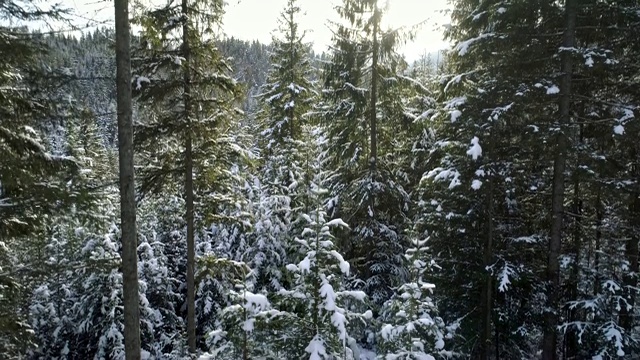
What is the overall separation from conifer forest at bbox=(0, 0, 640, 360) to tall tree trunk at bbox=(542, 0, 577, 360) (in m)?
0.05

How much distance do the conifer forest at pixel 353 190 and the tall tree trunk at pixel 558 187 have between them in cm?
5

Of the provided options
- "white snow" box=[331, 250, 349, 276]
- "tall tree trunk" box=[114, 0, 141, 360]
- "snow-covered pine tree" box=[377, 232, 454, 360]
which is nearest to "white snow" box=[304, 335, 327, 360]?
"white snow" box=[331, 250, 349, 276]

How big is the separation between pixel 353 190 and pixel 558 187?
22.5 feet

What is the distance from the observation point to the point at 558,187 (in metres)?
9.59

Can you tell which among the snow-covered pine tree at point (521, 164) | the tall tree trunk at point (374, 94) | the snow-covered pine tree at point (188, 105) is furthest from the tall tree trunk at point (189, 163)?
the snow-covered pine tree at point (521, 164)

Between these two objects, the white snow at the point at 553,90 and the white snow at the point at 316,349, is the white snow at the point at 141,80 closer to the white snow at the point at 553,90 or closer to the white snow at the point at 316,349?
the white snow at the point at 316,349

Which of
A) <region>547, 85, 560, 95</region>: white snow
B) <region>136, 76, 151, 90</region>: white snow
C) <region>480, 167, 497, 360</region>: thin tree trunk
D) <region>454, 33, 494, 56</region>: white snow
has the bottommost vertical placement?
<region>480, 167, 497, 360</region>: thin tree trunk

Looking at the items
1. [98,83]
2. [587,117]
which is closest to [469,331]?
[587,117]

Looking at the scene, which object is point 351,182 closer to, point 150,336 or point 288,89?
point 288,89

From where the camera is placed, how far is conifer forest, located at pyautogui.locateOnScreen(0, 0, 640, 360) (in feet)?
21.8

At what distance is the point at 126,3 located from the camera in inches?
265

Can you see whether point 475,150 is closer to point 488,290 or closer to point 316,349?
point 488,290

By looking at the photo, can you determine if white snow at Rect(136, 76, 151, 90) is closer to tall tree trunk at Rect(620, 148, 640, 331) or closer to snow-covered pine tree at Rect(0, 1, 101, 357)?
snow-covered pine tree at Rect(0, 1, 101, 357)

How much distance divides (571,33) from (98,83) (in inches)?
394
